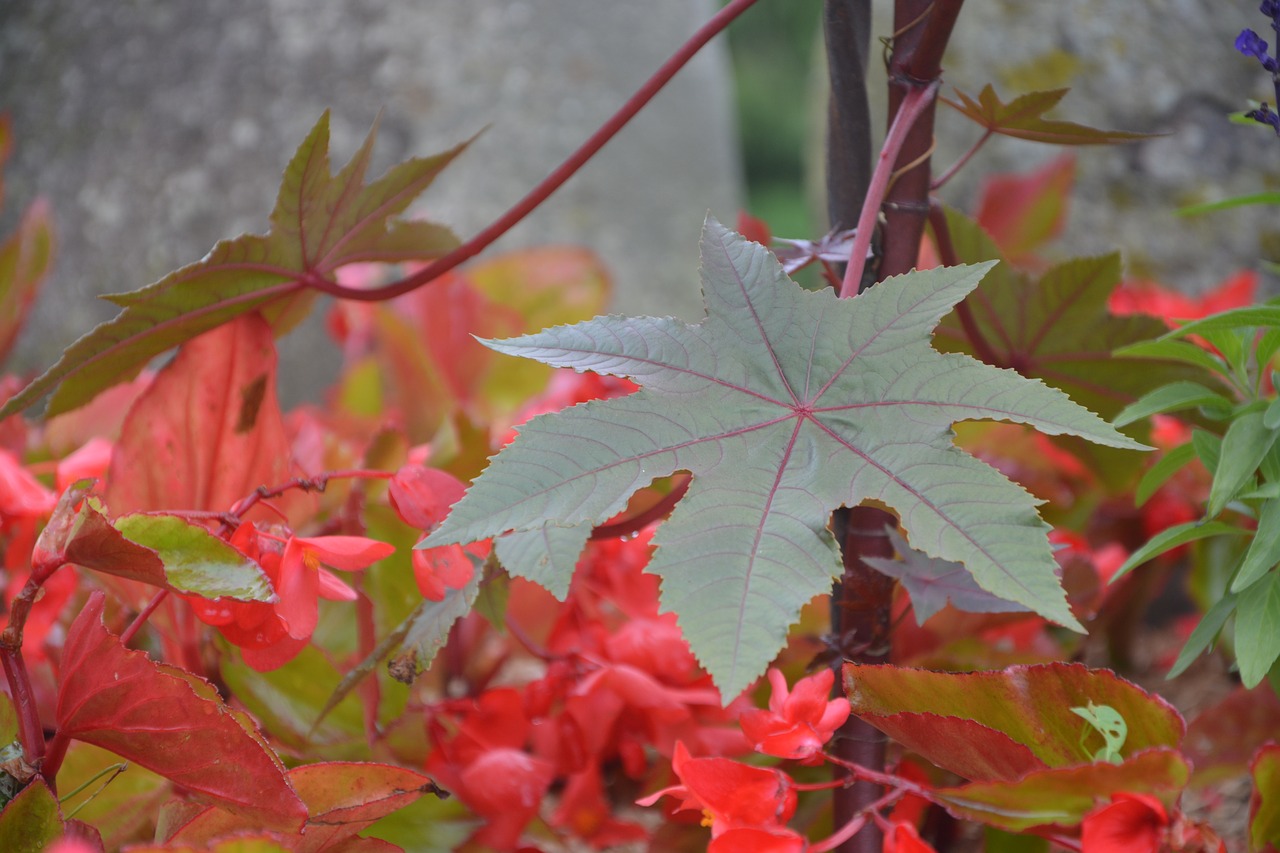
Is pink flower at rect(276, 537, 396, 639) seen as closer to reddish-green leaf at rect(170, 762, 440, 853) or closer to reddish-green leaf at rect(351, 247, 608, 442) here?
reddish-green leaf at rect(170, 762, 440, 853)

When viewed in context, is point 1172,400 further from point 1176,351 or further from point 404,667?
point 404,667

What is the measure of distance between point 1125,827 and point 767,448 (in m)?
0.14

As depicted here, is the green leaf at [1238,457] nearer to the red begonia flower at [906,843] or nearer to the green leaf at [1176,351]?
the green leaf at [1176,351]

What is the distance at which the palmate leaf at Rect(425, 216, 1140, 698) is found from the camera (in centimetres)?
28

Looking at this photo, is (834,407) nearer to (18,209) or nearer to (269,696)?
(269,696)

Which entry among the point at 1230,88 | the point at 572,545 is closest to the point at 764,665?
the point at 572,545

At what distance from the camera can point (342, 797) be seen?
355 mm

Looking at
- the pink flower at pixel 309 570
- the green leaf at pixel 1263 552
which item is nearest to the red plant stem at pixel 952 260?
the green leaf at pixel 1263 552

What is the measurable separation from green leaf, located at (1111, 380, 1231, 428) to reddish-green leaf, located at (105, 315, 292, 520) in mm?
346

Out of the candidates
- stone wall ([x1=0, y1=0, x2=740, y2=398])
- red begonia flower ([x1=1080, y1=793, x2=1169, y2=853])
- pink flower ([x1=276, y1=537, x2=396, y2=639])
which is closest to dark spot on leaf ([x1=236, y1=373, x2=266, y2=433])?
pink flower ([x1=276, y1=537, x2=396, y2=639])

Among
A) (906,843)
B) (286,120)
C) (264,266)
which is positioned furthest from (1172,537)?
(286,120)

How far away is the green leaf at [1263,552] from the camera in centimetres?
33

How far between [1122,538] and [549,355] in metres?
0.57

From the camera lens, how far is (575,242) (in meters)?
1.39
